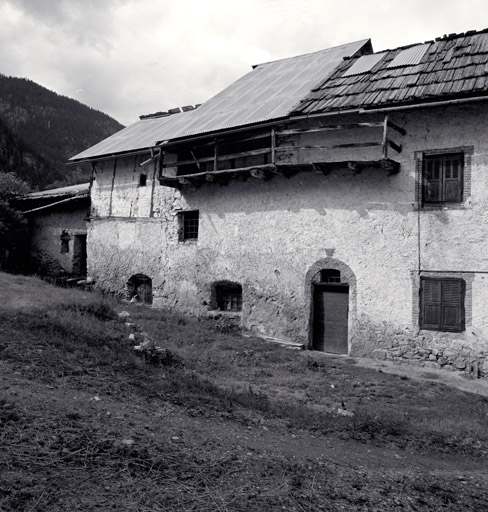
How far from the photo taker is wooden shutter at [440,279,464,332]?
10414mm

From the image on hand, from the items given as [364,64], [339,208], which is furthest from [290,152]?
[364,64]

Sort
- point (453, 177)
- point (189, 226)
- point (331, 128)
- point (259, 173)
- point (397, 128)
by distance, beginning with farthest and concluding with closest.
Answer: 1. point (189, 226)
2. point (259, 173)
3. point (331, 128)
4. point (397, 128)
5. point (453, 177)

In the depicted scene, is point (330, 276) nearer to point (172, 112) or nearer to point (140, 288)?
point (140, 288)

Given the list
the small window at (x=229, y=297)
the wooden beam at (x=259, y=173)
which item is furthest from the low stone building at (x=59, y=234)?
the wooden beam at (x=259, y=173)

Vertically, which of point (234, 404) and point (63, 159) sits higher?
point (63, 159)

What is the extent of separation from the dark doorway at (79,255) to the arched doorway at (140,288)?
12.3 ft

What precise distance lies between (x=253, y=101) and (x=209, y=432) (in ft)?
39.4

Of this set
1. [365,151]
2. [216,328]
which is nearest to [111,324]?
[216,328]

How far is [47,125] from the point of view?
69000 millimetres

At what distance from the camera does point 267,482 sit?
13.1ft

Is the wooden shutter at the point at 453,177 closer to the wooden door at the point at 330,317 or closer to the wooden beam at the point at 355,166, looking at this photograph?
the wooden beam at the point at 355,166

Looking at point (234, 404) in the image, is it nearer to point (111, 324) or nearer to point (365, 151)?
point (111, 324)

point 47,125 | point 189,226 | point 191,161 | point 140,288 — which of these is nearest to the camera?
point 191,161

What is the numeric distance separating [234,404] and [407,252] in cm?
635
